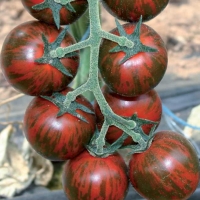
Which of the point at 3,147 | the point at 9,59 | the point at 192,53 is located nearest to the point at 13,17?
the point at 192,53

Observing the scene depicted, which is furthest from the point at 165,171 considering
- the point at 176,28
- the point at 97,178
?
the point at 176,28

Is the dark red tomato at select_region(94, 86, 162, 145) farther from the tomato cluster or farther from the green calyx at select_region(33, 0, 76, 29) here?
the green calyx at select_region(33, 0, 76, 29)

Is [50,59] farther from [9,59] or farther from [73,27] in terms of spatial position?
[73,27]

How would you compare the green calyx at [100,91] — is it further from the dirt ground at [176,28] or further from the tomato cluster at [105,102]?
the dirt ground at [176,28]

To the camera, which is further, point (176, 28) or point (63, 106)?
point (176, 28)

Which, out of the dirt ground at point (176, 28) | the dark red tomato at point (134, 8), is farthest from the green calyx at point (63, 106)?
the dirt ground at point (176, 28)

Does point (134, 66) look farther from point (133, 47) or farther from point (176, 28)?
point (176, 28)
